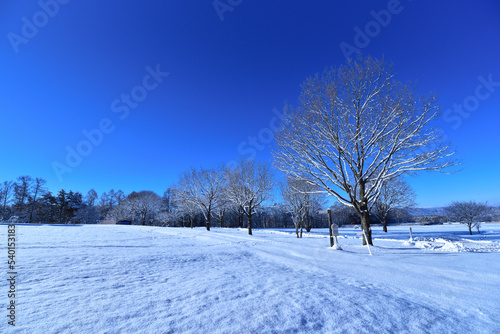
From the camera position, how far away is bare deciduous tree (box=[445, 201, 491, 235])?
29469mm

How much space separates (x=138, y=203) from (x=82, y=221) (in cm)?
1603

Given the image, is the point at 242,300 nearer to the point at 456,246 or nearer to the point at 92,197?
the point at 456,246

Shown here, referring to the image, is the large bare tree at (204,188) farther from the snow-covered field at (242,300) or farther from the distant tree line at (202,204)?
the snow-covered field at (242,300)

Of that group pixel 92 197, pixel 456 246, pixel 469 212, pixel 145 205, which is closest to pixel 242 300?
pixel 456 246

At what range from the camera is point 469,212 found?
3045 centimetres

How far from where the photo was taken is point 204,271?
3938 millimetres

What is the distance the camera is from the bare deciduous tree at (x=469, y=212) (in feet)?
96.7

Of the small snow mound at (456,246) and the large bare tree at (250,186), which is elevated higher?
the large bare tree at (250,186)

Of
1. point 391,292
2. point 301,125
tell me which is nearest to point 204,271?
point 391,292

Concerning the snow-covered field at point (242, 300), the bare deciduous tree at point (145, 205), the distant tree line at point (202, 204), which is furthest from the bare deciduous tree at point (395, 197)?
the bare deciduous tree at point (145, 205)

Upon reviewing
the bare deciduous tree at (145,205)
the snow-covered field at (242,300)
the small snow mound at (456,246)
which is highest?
the bare deciduous tree at (145,205)

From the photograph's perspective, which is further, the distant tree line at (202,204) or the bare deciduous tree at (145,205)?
the bare deciduous tree at (145,205)

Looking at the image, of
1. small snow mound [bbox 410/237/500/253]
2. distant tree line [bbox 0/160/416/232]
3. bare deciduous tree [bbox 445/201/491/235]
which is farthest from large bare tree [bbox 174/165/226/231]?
bare deciduous tree [bbox 445/201/491/235]

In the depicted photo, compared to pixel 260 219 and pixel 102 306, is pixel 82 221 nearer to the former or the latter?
pixel 260 219
